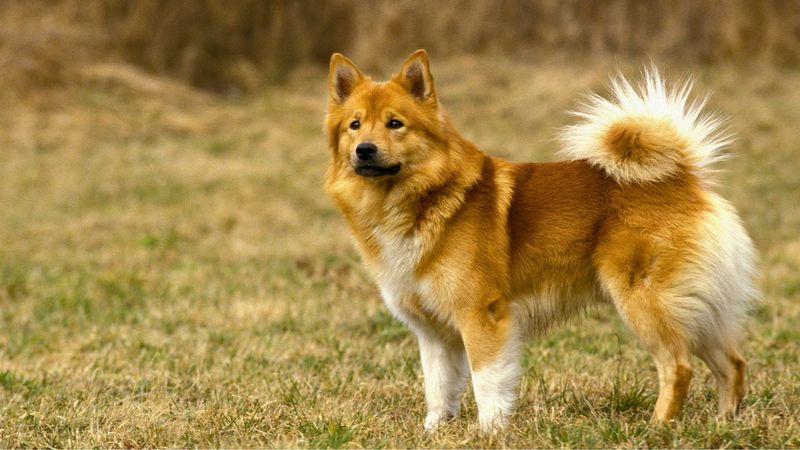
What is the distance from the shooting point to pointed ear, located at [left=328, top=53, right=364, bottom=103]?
476cm

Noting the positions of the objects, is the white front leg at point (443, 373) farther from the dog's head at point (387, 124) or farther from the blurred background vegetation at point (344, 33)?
the blurred background vegetation at point (344, 33)

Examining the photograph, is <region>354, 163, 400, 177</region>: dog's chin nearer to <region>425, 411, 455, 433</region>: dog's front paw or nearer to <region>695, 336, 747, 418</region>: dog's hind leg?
<region>425, 411, 455, 433</region>: dog's front paw

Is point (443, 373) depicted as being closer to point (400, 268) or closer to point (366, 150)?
point (400, 268)

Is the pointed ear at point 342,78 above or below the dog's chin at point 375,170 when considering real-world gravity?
above

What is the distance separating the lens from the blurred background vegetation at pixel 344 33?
53.0ft

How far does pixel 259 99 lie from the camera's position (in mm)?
17250

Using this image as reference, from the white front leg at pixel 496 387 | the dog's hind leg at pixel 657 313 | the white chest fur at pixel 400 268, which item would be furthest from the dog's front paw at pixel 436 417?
the dog's hind leg at pixel 657 313

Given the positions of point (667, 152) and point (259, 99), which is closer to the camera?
point (667, 152)

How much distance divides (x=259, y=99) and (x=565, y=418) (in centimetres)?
1356

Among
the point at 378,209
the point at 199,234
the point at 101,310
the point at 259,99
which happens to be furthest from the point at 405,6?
the point at 378,209

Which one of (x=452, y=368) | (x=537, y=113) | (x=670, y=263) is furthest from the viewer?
(x=537, y=113)

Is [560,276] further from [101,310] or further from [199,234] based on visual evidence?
[199,234]

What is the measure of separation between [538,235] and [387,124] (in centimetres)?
85

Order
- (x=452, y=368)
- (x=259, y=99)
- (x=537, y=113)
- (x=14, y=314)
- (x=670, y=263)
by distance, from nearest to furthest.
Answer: (x=670, y=263)
(x=452, y=368)
(x=14, y=314)
(x=537, y=113)
(x=259, y=99)
